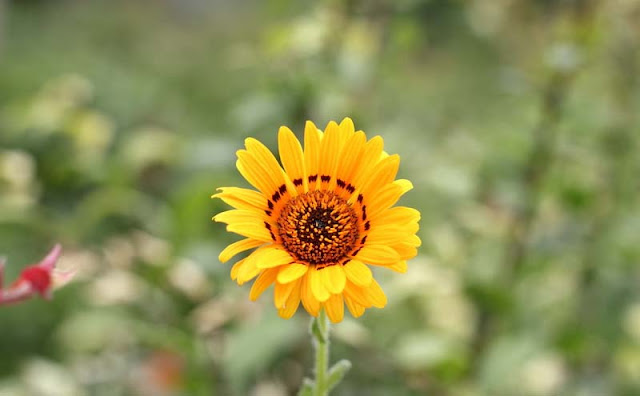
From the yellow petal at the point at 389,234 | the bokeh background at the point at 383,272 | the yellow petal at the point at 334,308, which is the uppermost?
the bokeh background at the point at 383,272

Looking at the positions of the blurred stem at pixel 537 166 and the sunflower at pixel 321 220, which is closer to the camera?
the sunflower at pixel 321 220

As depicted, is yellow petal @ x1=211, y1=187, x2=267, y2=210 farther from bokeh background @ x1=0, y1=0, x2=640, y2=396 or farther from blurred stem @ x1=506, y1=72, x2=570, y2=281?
blurred stem @ x1=506, y1=72, x2=570, y2=281

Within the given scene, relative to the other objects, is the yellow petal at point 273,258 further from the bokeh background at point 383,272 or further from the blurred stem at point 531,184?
the blurred stem at point 531,184

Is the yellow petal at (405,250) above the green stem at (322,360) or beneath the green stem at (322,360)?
above

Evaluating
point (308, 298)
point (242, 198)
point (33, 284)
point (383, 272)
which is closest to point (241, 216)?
point (242, 198)

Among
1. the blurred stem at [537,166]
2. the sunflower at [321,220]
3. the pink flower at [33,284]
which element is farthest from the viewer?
the blurred stem at [537,166]

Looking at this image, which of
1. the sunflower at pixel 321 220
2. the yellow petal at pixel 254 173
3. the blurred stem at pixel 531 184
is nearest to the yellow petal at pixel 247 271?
the sunflower at pixel 321 220

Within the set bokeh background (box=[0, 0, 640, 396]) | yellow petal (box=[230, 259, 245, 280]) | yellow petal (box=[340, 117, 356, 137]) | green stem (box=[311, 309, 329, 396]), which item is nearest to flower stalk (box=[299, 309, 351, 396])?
green stem (box=[311, 309, 329, 396])

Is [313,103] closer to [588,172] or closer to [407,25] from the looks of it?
[407,25]
